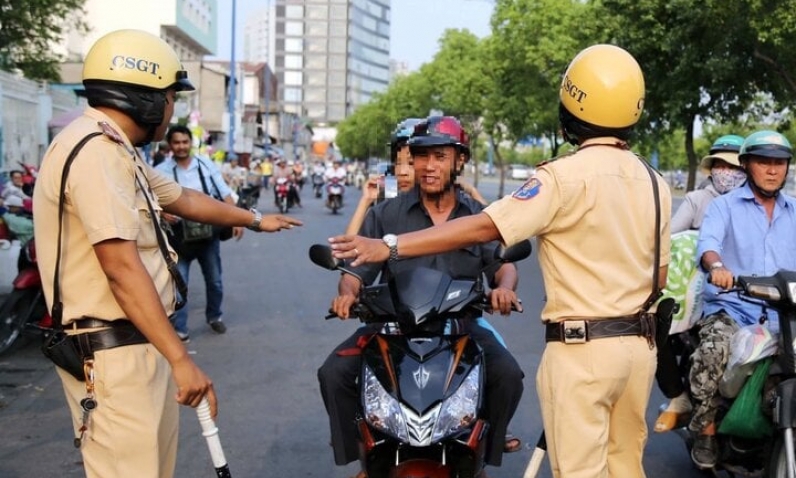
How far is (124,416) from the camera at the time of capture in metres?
3.00

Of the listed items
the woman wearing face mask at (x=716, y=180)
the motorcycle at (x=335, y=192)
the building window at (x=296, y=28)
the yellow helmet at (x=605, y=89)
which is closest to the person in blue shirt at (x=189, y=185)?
the woman wearing face mask at (x=716, y=180)

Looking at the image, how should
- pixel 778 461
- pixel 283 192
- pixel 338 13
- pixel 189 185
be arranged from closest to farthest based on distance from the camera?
pixel 778 461
pixel 189 185
pixel 338 13
pixel 283 192

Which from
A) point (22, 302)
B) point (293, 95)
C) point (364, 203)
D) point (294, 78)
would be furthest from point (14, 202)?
point (293, 95)

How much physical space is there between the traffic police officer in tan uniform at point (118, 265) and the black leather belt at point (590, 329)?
1.17m

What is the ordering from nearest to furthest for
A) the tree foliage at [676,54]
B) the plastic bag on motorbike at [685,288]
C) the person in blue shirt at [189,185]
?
the plastic bag on motorbike at [685,288] → the person in blue shirt at [189,185] → the tree foliage at [676,54]

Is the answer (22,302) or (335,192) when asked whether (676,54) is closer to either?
(335,192)

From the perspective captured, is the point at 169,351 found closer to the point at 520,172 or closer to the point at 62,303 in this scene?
the point at 62,303

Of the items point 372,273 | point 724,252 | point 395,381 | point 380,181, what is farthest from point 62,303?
point 380,181

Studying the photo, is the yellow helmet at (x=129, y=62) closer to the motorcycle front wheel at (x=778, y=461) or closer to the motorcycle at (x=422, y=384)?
the motorcycle at (x=422, y=384)

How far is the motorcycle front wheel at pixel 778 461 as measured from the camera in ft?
13.4

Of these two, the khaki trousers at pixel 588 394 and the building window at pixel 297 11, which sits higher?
the building window at pixel 297 11

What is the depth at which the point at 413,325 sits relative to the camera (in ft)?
11.9

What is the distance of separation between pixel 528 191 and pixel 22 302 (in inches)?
236

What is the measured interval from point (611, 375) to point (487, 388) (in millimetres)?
844
